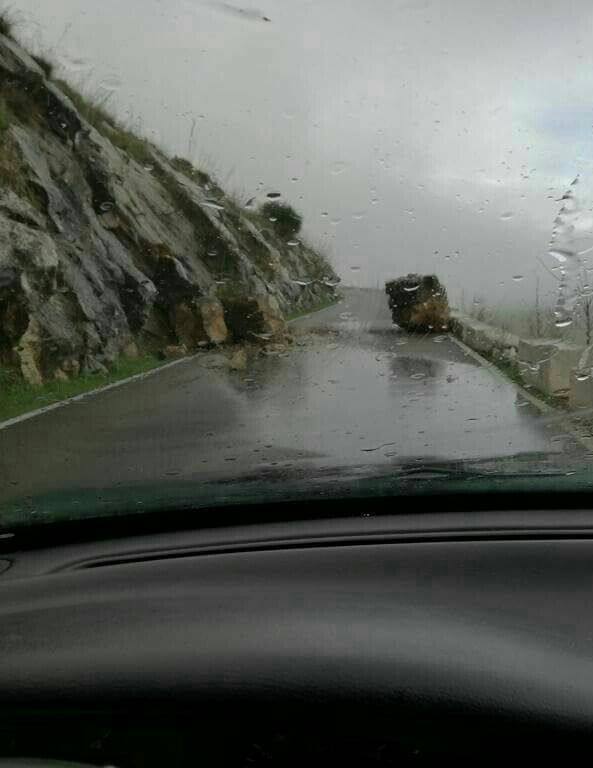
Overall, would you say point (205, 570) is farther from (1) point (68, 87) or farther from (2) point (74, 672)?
(1) point (68, 87)

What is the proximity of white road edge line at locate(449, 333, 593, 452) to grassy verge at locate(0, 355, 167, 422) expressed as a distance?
1.79 metres

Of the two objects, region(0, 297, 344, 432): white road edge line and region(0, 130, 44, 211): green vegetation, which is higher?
region(0, 130, 44, 211): green vegetation

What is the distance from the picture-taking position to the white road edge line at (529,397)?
15.1 feet

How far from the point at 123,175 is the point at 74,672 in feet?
8.76

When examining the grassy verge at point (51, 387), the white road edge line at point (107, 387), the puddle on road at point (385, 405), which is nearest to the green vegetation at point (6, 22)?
the grassy verge at point (51, 387)

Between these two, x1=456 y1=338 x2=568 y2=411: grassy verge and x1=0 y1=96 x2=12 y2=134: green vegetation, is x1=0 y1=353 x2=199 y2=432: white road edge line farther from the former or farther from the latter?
x1=456 y1=338 x2=568 y2=411: grassy verge

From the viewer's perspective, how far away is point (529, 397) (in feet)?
17.1

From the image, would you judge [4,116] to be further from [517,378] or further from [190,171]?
[517,378]

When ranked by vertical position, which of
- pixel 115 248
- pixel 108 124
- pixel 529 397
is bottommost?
pixel 529 397

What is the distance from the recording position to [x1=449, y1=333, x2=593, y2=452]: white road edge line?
4594 millimetres

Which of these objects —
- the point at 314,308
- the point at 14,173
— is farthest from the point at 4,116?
the point at 314,308

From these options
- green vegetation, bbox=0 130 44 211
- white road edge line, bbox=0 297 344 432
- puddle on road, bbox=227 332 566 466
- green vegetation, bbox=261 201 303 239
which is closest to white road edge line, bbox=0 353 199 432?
white road edge line, bbox=0 297 344 432

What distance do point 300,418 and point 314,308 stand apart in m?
0.57

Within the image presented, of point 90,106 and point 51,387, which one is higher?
point 90,106
